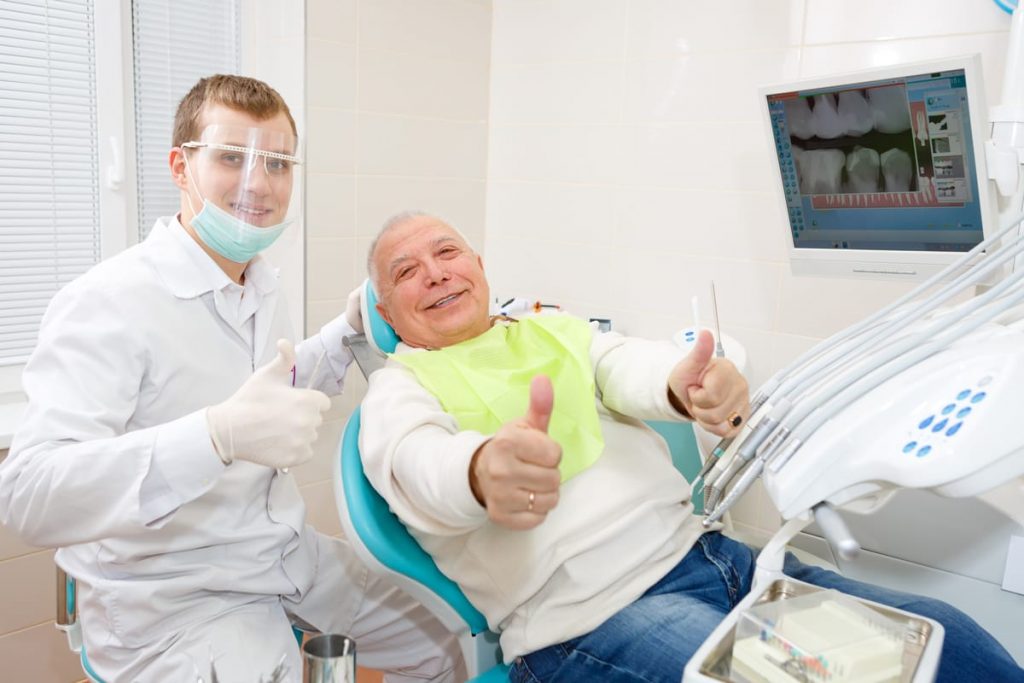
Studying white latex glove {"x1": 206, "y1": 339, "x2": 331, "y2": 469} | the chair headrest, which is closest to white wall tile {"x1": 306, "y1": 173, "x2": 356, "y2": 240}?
the chair headrest

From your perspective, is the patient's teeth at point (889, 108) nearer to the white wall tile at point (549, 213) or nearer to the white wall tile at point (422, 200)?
the white wall tile at point (549, 213)

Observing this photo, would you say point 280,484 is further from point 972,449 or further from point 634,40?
point 634,40

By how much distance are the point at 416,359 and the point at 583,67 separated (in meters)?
1.45

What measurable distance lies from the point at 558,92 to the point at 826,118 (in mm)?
1190

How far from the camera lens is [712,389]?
4.30 ft

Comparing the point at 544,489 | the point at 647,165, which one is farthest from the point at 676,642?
the point at 647,165

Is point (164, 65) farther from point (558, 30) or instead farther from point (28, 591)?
point (28, 591)

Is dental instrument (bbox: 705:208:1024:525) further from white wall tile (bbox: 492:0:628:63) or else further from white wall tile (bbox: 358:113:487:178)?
white wall tile (bbox: 358:113:487:178)

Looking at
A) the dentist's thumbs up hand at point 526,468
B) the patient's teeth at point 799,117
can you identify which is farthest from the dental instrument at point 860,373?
the patient's teeth at point 799,117

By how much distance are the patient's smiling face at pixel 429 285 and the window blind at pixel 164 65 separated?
1.05 m

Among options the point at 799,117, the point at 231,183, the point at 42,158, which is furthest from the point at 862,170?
the point at 42,158

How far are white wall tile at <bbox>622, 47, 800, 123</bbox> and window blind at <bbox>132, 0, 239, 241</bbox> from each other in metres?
1.22

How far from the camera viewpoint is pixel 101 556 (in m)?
1.45

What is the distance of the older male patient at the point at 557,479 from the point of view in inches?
46.5
